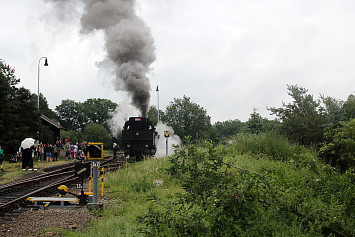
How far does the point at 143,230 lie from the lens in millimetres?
3955

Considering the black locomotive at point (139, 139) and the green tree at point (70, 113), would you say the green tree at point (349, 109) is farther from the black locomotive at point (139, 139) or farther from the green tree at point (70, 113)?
the green tree at point (70, 113)

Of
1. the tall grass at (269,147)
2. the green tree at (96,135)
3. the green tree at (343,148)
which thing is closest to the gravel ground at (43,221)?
the green tree at (343,148)

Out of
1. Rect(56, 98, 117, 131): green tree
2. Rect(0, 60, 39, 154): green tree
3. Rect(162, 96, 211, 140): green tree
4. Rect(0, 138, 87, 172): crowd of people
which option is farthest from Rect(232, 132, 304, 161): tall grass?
Rect(56, 98, 117, 131): green tree

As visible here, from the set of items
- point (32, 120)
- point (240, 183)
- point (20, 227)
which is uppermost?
point (32, 120)

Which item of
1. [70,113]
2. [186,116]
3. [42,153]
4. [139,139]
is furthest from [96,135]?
[139,139]

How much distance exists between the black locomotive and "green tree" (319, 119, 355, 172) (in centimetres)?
1340

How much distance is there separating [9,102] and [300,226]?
914 inches

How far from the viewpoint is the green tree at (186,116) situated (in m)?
51.5

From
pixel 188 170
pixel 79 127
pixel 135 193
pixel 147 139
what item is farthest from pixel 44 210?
pixel 79 127

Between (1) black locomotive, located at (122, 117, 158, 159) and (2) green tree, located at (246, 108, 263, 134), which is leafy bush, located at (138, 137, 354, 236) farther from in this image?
(1) black locomotive, located at (122, 117, 158, 159)

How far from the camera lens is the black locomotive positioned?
2130cm

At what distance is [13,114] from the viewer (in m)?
22.8

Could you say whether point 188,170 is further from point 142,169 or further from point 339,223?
point 142,169

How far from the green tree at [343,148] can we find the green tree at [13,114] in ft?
66.1
